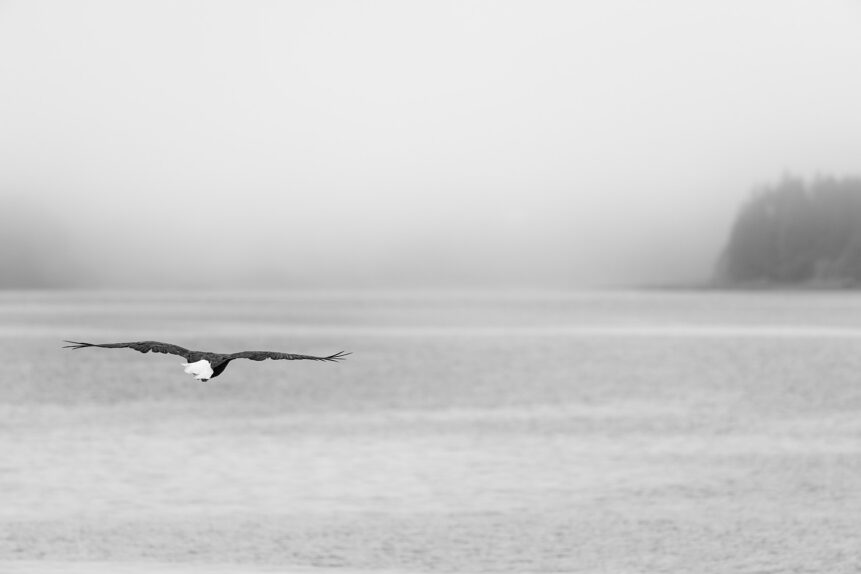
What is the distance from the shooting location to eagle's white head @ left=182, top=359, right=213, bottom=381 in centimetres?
901

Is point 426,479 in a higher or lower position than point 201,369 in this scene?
lower

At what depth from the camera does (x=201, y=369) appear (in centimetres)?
910

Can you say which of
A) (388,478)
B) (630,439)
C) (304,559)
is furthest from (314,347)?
(304,559)

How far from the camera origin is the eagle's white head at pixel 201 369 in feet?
29.5

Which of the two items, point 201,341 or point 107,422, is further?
point 201,341

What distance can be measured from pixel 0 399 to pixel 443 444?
4691 cm

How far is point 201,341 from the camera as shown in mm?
Answer: 196000

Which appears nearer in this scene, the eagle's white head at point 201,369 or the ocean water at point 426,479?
the eagle's white head at point 201,369

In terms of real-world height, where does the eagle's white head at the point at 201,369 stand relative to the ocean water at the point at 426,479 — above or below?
above

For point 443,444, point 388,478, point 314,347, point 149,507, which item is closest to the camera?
point 149,507

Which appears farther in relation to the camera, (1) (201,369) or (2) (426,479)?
(2) (426,479)

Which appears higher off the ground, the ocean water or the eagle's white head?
the eagle's white head

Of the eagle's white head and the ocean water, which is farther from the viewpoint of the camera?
the ocean water

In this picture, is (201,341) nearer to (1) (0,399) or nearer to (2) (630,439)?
(1) (0,399)
